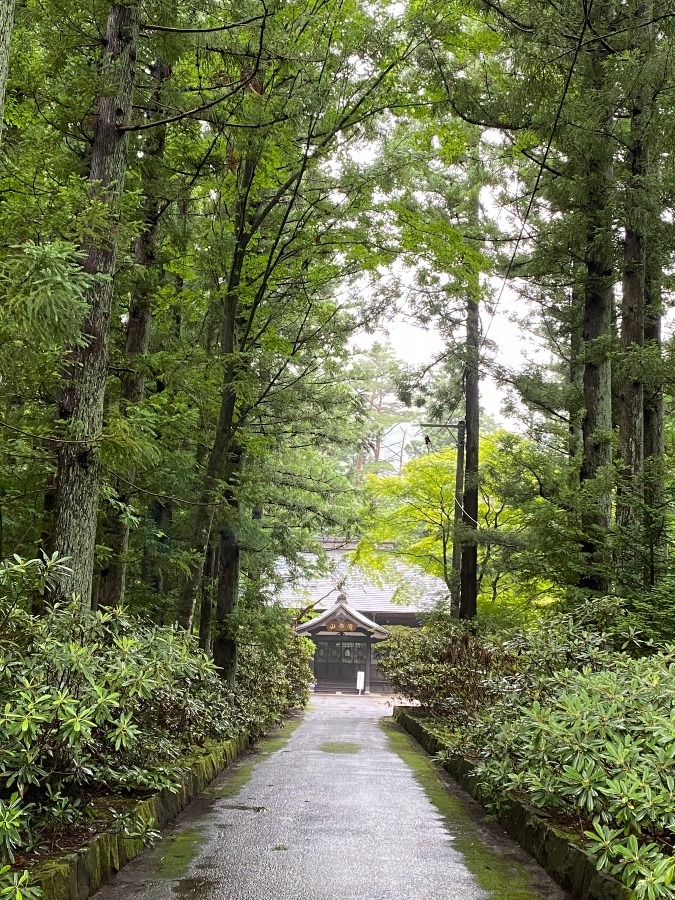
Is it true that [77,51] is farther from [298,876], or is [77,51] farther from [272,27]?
[298,876]

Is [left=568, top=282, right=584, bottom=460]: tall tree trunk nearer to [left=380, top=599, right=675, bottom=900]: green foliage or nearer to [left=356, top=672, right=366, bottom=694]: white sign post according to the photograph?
[left=380, top=599, right=675, bottom=900]: green foliage

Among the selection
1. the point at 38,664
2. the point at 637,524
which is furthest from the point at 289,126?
the point at 38,664

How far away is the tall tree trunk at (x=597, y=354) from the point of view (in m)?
9.17

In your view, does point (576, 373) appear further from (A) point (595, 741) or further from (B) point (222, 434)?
(A) point (595, 741)

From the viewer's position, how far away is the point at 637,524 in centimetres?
805

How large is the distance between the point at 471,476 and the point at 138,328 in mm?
8572

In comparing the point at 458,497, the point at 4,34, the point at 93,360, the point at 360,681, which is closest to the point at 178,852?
the point at 93,360

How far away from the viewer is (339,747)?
39.1 feet

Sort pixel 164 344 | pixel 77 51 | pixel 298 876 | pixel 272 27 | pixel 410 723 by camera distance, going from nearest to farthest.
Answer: pixel 298 876 → pixel 77 51 → pixel 272 27 → pixel 164 344 → pixel 410 723

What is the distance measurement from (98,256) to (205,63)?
138 inches

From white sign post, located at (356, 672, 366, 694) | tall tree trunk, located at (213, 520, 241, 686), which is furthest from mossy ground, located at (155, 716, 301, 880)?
white sign post, located at (356, 672, 366, 694)

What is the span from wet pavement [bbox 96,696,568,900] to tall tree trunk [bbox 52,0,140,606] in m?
1.92

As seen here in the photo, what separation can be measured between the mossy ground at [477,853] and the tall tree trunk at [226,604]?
11.2 ft

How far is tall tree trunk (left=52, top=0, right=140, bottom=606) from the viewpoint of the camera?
5.19 meters
